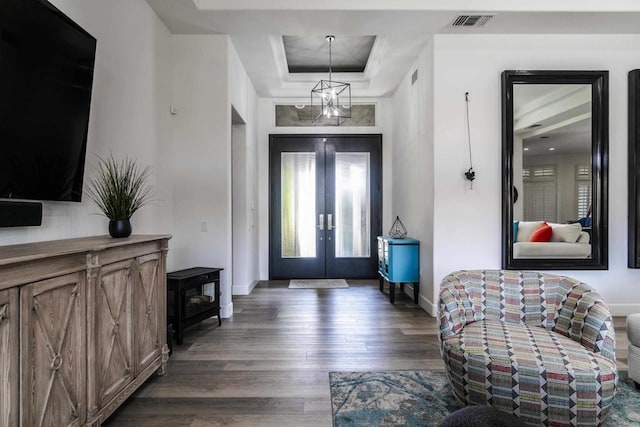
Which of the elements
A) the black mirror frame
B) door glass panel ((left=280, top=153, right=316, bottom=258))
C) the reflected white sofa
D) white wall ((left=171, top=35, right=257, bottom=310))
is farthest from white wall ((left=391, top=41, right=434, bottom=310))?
white wall ((left=171, top=35, right=257, bottom=310))

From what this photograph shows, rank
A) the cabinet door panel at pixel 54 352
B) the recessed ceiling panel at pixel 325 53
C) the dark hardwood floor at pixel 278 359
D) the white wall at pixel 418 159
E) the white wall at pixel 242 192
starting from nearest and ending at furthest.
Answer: the cabinet door panel at pixel 54 352
the dark hardwood floor at pixel 278 359
the white wall at pixel 418 159
the recessed ceiling panel at pixel 325 53
the white wall at pixel 242 192

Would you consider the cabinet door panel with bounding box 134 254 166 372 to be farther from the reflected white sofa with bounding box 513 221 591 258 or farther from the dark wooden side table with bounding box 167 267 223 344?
the reflected white sofa with bounding box 513 221 591 258

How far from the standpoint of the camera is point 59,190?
208cm

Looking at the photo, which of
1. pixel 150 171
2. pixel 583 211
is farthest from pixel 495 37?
pixel 150 171

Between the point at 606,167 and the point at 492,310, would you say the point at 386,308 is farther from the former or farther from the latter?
the point at 606,167

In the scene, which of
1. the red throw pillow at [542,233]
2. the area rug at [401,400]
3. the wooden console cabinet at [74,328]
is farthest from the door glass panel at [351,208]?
the wooden console cabinet at [74,328]

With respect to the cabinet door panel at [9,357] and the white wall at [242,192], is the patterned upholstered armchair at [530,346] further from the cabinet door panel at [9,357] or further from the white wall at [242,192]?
the white wall at [242,192]

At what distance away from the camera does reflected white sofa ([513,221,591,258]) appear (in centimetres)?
409

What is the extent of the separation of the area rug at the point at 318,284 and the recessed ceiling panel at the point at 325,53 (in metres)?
3.48

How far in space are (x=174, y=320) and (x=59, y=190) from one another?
169 centimetres

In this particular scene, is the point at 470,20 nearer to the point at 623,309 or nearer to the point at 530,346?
the point at 530,346

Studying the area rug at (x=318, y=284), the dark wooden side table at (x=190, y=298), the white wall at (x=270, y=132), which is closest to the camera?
the dark wooden side table at (x=190, y=298)

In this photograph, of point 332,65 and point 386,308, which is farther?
point 332,65

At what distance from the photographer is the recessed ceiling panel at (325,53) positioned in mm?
4848
